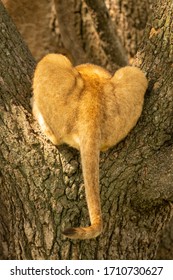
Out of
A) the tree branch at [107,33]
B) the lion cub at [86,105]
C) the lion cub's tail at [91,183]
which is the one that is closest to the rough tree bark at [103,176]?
the lion cub at [86,105]

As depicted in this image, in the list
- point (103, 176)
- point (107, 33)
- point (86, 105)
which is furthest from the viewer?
point (107, 33)

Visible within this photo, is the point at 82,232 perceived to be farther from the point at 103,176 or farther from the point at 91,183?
the point at 103,176

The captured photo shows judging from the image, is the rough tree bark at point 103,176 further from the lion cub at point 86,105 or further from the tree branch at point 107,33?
the tree branch at point 107,33

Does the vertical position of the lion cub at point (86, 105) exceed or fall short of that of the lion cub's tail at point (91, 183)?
it exceeds it

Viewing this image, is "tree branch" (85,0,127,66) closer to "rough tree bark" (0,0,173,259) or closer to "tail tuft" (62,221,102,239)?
"rough tree bark" (0,0,173,259)

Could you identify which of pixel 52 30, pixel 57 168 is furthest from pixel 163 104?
pixel 52 30

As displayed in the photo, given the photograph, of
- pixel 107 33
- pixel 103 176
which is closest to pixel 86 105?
pixel 103 176

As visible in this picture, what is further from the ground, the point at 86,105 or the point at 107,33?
the point at 86,105
